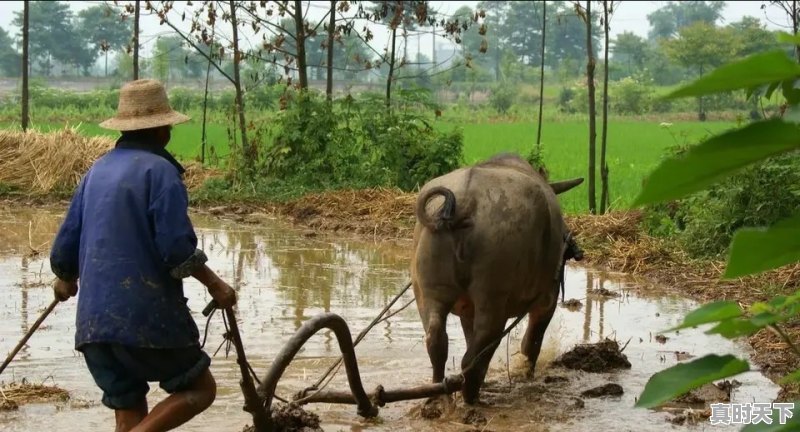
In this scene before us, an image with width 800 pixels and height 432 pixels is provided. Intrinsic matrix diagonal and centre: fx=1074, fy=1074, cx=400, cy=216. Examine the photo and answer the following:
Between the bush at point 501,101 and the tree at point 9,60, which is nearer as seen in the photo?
the bush at point 501,101

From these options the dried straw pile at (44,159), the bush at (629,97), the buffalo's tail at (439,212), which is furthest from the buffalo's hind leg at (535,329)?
the bush at (629,97)

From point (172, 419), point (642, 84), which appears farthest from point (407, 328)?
point (642, 84)

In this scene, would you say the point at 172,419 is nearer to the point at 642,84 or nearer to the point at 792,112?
the point at 792,112

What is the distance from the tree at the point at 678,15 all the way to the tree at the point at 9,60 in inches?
2098

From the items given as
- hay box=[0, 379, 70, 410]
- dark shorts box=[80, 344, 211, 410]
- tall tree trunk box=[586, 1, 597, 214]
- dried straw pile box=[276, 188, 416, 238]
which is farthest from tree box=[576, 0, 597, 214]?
dark shorts box=[80, 344, 211, 410]

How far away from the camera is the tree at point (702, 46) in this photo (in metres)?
46.8

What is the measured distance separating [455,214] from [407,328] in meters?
2.26

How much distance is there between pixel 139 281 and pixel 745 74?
11.6 feet

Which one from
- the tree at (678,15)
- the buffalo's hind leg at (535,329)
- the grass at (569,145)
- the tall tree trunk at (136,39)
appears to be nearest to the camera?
the buffalo's hind leg at (535,329)

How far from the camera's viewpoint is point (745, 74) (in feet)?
2.60

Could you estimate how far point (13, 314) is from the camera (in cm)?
745

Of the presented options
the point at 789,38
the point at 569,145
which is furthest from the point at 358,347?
the point at 569,145

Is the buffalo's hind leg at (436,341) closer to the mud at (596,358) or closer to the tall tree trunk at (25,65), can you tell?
the mud at (596,358)

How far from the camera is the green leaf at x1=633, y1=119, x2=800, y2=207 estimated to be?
0.78 metres
